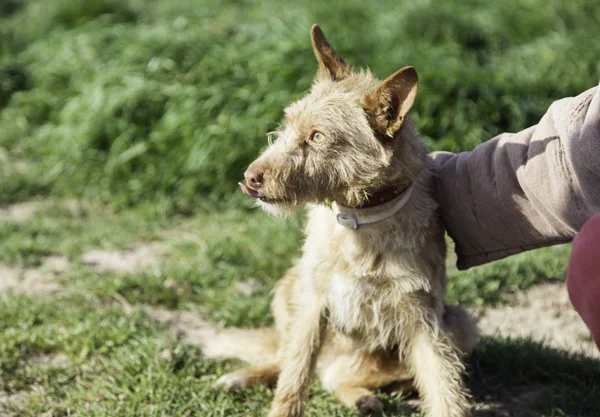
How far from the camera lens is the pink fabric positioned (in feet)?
7.36

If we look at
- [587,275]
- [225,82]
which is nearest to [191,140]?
[225,82]

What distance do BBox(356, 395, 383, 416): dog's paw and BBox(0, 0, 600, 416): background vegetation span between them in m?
0.09

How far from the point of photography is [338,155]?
3.10 meters

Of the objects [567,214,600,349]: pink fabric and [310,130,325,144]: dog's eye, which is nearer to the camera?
[567,214,600,349]: pink fabric

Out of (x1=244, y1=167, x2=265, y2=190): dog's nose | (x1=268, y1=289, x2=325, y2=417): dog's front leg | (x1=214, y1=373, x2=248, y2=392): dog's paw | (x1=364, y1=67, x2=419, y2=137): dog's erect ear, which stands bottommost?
(x1=214, y1=373, x2=248, y2=392): dog's paw

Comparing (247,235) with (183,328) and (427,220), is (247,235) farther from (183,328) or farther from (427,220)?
(427,220)

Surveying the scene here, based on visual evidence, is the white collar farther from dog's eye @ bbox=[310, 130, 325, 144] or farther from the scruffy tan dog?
dog's eye @ bbox=[310, 130, 325, 144]

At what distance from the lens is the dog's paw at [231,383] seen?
3.72 metres

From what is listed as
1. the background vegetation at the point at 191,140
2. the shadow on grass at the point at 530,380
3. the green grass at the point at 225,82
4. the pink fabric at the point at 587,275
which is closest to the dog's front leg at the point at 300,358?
the background vegetation at the point at 191,140

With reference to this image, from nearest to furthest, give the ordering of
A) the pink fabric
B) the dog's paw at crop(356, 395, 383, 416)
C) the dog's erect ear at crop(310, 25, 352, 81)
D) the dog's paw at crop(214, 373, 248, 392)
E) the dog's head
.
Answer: the pink fabric
the dog's head
the dog's erect ear at crop(310, 25, 352, 81)
the dog's paw at crop(356, 395, 383, 416)
the dog's paw at crop(214, 373, 248, 392)

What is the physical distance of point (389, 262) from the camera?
322 cm

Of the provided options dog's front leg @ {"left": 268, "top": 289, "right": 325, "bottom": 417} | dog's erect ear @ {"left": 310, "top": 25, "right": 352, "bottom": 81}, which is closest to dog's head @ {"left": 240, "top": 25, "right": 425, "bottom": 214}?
dog's erect ear @ {"left": 310, "top": 25, "right": 352, "bottom": 81}

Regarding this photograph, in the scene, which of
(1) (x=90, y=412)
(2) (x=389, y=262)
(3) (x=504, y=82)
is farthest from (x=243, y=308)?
(3) (x=504, y=82)

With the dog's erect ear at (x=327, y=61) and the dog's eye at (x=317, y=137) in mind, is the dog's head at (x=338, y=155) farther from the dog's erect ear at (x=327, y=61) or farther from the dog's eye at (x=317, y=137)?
the dog's erect ear at (x=327, y=61)
